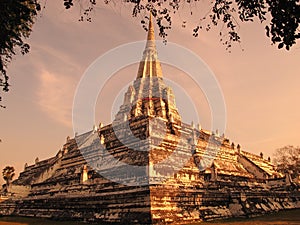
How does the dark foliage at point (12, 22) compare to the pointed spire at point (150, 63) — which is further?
the pointed spire at point (150, 63)

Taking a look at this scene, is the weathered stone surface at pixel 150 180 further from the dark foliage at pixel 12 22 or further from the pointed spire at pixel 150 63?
the dark foliage at pixel 12 22

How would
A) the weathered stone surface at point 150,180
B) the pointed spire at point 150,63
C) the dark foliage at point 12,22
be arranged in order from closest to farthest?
the dark foliage at point 12,22 → the weathered stone surface at point 150,180 → the pointed spire at point 150,63

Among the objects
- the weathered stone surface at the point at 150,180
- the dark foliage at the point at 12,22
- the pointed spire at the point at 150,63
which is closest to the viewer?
the dark foliage at the point at 12,22

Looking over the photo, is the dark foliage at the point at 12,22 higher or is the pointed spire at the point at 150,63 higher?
the pointed spire at the point at 150,63

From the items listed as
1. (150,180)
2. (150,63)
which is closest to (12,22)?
(150,180)

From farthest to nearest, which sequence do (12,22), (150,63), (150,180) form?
(150,63) → (150,180) → (12,22)

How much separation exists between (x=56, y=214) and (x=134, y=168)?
7333mm

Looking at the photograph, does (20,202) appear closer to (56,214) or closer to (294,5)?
(56,214)

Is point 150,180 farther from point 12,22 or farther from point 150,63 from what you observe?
point 150,63

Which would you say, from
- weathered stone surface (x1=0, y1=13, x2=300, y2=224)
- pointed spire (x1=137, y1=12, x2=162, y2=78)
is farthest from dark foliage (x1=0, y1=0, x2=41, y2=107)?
pointed spire (x1=137, y1=12, x2=162, y2=78)

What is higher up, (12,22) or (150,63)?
(150,63)

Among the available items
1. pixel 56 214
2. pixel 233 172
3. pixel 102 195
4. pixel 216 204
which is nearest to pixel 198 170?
pixel 216 204

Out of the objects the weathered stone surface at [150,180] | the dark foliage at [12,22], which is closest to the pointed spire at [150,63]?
the weathered stone surface at [150,180]

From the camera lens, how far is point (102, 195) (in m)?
18.5
